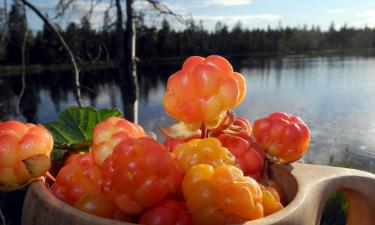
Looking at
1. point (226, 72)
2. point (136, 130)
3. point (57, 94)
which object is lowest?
point (57, 94)

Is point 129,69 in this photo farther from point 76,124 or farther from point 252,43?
point 252,43

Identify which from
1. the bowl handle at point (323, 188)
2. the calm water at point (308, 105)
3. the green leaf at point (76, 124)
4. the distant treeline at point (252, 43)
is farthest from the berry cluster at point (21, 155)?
the distant treeline at point (252, 43)

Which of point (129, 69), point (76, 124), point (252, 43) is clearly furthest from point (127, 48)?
point (252, 43)

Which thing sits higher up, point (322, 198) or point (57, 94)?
point (322, 198)

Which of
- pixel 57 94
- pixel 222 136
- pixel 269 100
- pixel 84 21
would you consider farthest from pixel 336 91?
pixel 222 136

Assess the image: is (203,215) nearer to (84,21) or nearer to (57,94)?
(84,21)

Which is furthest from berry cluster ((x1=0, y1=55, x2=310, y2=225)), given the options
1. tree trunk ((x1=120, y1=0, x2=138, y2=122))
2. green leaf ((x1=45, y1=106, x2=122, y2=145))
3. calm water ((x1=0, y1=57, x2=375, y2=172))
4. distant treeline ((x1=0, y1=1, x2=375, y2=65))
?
distant treeline ((x1=0, y1=1, x2=375, y2=65))

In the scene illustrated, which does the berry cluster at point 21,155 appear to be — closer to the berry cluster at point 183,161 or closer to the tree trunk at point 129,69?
the berry cluster at point 183,161
